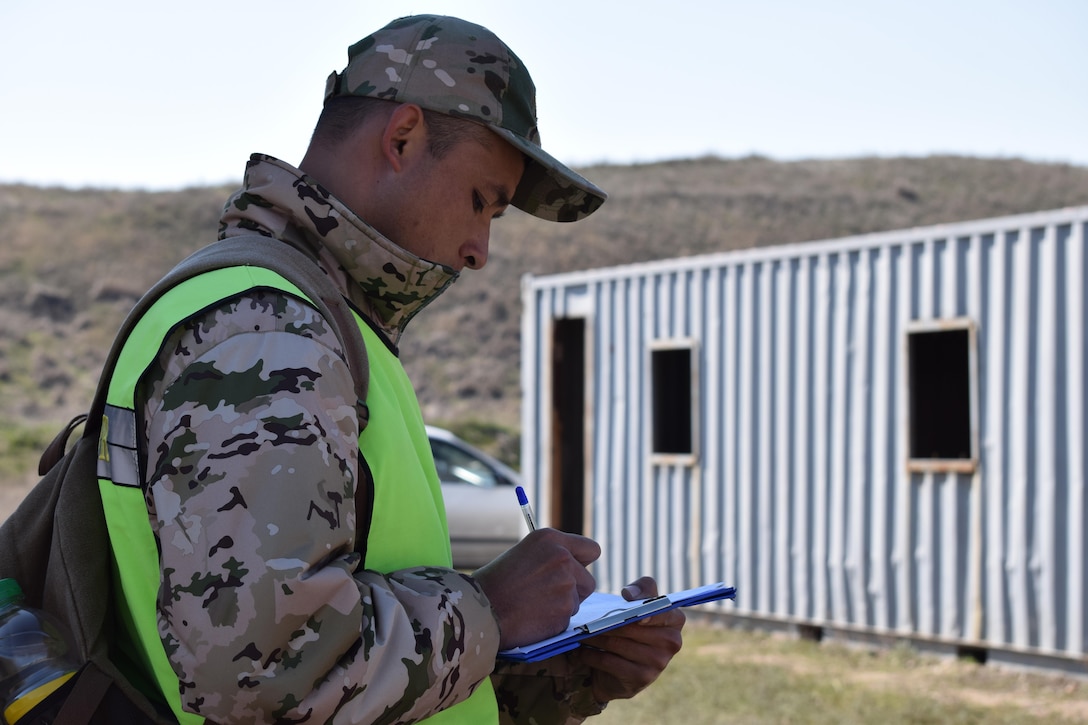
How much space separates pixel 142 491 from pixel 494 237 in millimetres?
43317

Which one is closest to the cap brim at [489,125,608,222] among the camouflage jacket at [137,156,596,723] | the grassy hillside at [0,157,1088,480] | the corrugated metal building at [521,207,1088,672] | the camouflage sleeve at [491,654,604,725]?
the camouflage jacket at [137,156,596,723]

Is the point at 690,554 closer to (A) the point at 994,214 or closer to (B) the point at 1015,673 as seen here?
(B) the point at 1015,673

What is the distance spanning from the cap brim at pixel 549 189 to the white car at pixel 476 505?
11564mm

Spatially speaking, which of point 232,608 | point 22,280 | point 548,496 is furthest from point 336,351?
point 22,280

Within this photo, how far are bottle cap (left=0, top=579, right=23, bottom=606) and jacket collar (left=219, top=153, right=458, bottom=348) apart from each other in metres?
0.52

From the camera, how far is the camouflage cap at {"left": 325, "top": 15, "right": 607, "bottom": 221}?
1615 mm

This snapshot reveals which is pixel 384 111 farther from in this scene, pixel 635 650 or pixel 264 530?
pixel 635 650

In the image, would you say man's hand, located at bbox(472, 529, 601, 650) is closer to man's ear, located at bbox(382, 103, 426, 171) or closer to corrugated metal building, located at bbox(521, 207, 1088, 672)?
man's ear, located at bbox(382, 103, 426, 171)

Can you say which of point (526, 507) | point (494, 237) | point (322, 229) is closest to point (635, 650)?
point (526, 507)

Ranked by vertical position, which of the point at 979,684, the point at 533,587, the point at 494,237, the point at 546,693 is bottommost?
the point at 979,684

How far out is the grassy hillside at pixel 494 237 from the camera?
3488 cm

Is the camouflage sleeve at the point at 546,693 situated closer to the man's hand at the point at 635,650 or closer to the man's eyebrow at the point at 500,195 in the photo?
the man's hand at the point at 635,650

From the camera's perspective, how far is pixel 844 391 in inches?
362

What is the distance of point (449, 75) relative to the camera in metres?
1.62
